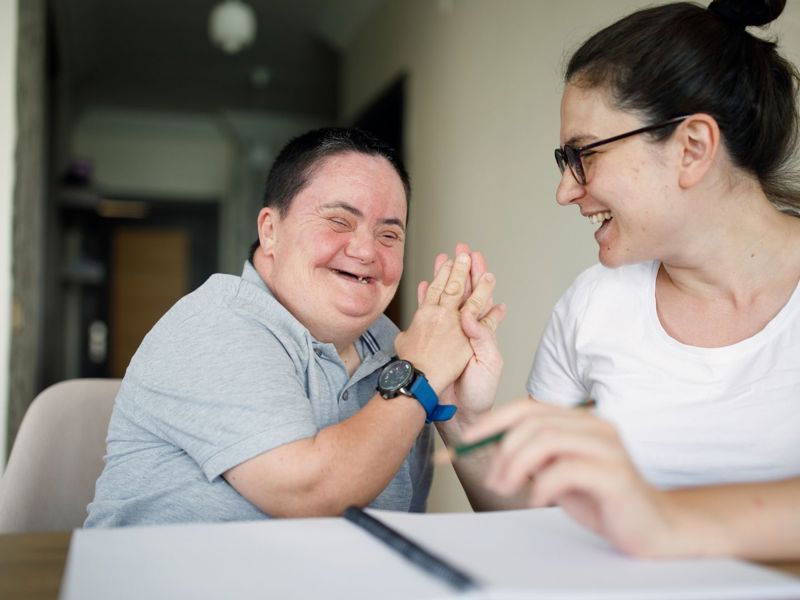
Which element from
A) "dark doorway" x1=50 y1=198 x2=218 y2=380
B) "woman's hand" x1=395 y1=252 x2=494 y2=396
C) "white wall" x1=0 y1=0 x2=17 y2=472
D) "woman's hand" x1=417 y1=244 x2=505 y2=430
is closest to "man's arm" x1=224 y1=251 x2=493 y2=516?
"woman's hand" x1=395 y1=252 x2=494 y2=396

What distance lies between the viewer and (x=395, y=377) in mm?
1186

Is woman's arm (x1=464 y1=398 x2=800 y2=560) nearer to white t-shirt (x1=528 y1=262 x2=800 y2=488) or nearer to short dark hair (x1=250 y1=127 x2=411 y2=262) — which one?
white t-shirt (x1=528 y1=262 x2=800 y2=488)

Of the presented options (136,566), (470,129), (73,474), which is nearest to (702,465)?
(136,566)

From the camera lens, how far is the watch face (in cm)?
116

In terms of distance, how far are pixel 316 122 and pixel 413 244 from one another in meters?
4.19

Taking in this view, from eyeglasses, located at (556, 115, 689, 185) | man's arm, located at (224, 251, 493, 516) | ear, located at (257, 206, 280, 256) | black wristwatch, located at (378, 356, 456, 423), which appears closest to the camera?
man's arm, located at (224, 251, 493, 516)

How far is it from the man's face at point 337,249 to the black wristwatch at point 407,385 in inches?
8.1

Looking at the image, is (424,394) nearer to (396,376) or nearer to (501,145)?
(396,376)

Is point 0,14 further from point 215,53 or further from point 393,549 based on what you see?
point 215,53

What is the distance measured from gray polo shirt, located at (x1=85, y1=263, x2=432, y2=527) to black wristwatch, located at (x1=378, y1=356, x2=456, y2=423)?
120 mm

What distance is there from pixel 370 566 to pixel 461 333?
67 centimetres

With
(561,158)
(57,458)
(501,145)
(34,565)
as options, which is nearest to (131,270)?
(501,145)

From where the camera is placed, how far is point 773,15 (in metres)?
1.27

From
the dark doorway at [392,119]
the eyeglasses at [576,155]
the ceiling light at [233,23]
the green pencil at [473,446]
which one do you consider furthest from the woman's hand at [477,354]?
the ceiling light at [233,23]
